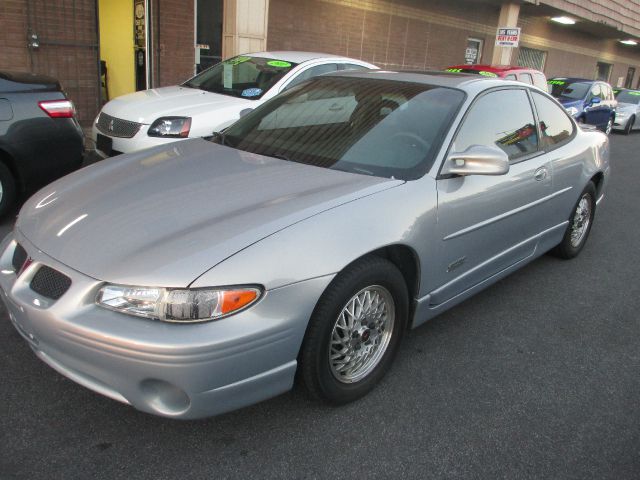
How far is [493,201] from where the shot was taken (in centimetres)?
336

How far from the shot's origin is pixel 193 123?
582 centimetres

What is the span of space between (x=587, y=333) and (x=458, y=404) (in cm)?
136

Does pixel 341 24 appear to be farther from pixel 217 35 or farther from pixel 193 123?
pixel 193 123

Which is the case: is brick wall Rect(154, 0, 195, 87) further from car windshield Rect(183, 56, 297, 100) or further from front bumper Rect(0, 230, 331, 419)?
front bumper Rect(0, 230, 331, 419)

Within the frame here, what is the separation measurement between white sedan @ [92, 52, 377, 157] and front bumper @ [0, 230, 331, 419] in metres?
3.34

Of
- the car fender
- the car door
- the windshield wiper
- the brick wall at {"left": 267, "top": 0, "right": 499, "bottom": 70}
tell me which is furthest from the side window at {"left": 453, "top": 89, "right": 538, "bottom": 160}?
the brick wall at {"left": 267, "top": 0, "right": 499, "bottom": 70}

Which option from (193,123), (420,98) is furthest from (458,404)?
(193,123)

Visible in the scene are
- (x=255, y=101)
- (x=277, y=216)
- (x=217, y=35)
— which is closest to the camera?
(x=277, y=216)

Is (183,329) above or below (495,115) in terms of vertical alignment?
below

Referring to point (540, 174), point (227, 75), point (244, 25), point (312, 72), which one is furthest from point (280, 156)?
point (244, 25)

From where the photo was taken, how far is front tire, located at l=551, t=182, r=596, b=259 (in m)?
4.74

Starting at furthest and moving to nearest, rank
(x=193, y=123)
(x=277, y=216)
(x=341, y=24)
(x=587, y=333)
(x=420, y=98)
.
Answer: (x=341, y=24) → (x=193, y=123) → (x=587, y=333) → (x=420, y=98) → (x=277, y=216)

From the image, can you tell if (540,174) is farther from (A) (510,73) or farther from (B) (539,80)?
(B) (539,80)

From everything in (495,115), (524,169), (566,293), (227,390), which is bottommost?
(566,293)
